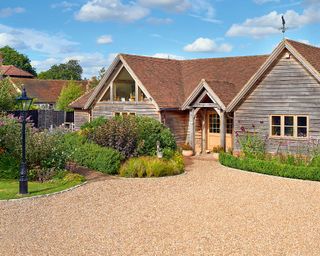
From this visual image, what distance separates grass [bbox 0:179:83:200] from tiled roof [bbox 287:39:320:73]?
37.6 feet

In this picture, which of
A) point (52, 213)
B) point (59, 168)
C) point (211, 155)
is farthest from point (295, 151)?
point (52, 213)

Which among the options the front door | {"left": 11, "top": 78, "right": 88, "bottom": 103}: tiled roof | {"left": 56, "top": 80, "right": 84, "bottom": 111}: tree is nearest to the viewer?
the front door

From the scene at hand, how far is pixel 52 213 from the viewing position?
12164 mm

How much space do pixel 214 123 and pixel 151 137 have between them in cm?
588

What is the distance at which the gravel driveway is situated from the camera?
935 cm

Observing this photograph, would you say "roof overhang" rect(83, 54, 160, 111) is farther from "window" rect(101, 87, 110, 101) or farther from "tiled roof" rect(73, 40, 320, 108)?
"window" rect(101, 87, 110, 101)

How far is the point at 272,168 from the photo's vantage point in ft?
61.1

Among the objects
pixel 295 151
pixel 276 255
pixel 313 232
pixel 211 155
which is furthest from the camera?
pixel 211 155

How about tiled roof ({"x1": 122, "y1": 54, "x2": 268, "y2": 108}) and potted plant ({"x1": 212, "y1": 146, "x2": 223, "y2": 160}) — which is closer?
potted plant ({"x1": 212, "y1": 146, "x2": 223, "y2": 160})

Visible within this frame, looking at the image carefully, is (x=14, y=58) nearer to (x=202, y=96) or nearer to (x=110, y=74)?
(x=110, y=74)

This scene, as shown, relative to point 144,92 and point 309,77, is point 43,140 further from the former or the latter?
point 309,77

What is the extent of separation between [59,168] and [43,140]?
127 centimetres

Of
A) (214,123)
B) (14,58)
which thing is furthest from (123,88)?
(14,58)

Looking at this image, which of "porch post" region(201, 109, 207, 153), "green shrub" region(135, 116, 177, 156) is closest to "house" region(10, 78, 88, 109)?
"porch post" region(201, 109, 207, 153)
